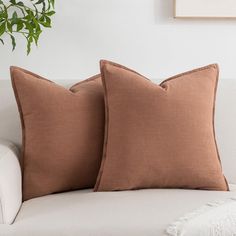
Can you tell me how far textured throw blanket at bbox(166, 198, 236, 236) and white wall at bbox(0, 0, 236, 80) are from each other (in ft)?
3.59

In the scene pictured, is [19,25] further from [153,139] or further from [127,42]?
[153,139]

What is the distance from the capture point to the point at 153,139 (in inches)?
80.4

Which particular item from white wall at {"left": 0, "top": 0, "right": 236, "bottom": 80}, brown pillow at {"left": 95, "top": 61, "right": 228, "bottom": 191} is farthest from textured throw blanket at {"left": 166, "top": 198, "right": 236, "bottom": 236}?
white wall at {"left": 0, "top": 0, "right": 236, "bottom": 80}

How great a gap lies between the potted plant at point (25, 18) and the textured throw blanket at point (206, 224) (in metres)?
1.11

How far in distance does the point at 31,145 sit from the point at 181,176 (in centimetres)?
53

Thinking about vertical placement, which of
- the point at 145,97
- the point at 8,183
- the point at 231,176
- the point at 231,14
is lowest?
the point at 231,176

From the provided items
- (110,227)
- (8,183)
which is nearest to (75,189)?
(8,183)

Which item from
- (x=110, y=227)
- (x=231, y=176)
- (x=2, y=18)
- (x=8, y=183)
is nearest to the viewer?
(x=110, y=227)

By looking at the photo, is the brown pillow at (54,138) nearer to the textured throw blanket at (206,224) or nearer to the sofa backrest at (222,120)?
the sofa backrest at (222,120)

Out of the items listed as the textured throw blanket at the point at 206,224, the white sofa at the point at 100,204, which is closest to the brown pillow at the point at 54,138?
the white sofa at the point at 100,204

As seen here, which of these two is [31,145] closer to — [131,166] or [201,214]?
[131,166]

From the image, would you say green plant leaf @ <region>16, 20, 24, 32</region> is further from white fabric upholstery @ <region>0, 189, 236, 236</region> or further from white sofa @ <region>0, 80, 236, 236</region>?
white fabric upholstery @ <region>0, 189, 236, 236</region>

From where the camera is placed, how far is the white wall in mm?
2672

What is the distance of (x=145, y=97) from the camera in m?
2.06
